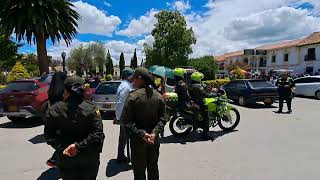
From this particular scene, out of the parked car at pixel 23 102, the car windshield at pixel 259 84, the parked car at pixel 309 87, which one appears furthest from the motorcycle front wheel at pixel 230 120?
the parked car at pixel 309 87

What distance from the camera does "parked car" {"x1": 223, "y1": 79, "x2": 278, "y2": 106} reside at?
16.6 meters

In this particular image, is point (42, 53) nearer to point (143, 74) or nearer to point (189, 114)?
point (189, 114)

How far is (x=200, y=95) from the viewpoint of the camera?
885cm

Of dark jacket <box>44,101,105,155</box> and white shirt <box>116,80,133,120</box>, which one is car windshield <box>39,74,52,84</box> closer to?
white shirt <box>116,80,133,120</box>

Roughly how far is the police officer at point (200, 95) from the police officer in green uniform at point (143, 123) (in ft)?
15.0

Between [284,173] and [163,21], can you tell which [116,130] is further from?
[163,21]

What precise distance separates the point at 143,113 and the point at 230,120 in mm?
6352

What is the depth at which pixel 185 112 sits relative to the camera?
8938 millimetres

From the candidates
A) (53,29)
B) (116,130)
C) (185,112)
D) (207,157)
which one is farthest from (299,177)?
(53,29)

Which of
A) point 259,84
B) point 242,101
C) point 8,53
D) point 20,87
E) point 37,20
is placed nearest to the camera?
point 20,87

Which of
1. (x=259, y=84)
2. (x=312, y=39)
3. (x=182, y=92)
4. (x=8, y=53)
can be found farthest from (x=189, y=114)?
(x=312, y=39)

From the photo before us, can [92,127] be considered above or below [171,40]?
below

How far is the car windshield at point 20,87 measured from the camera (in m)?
11.5

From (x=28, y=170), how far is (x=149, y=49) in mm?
41272
